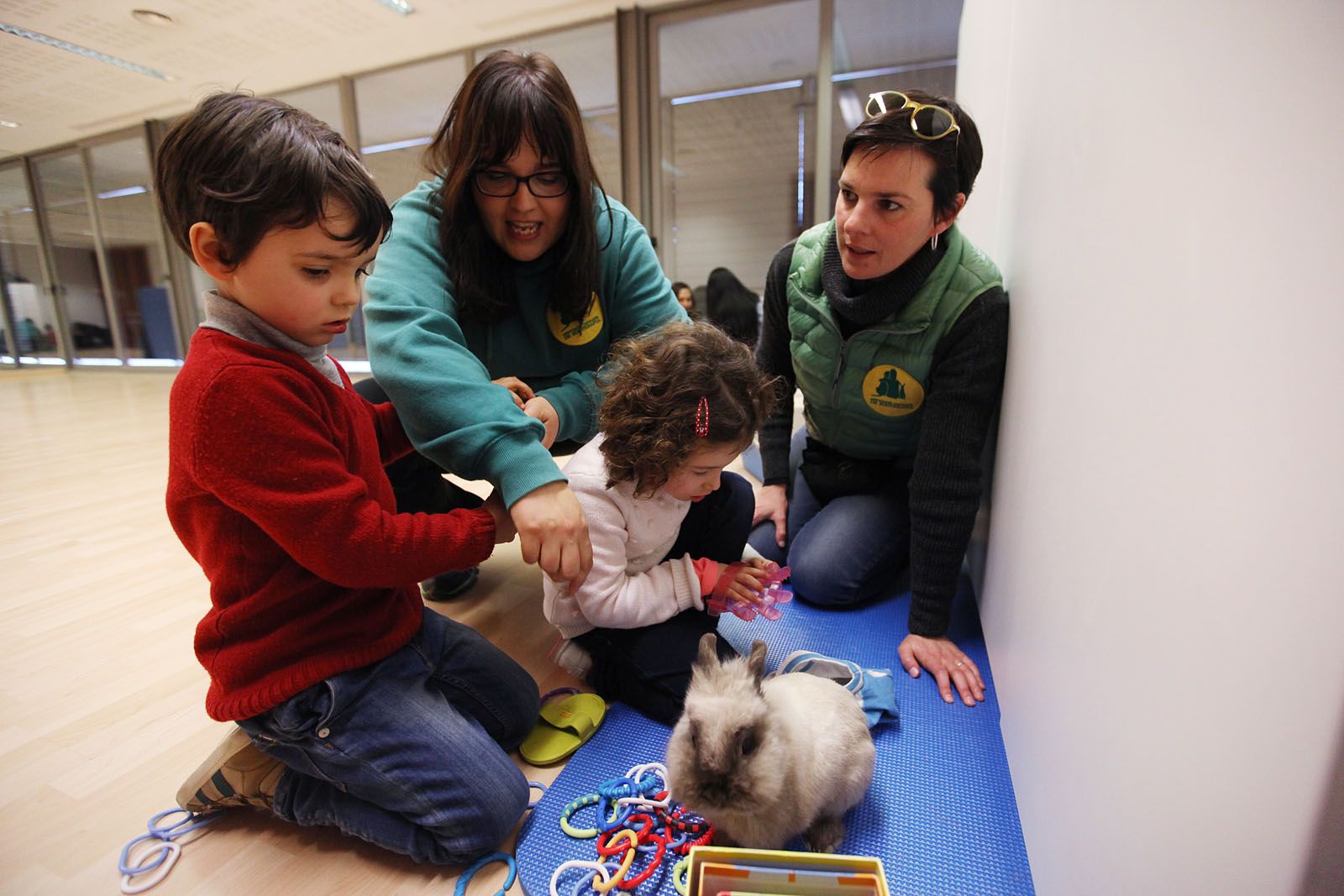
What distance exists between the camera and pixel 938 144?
1.05 meters

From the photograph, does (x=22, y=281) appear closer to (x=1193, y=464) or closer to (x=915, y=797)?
(x=915, y=797)

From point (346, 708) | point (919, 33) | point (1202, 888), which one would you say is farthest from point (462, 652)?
point (919, 33)

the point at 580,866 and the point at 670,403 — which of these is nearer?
the point at 580,866

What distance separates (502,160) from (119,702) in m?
1.13

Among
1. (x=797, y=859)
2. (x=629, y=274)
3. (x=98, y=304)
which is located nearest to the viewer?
(x=797, y=859)

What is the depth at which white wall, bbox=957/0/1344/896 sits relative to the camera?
308mm

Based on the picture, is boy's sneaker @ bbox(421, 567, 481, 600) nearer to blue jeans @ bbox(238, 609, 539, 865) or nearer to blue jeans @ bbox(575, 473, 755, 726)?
blue jeans @ bbox(575, 473, 755, 726)

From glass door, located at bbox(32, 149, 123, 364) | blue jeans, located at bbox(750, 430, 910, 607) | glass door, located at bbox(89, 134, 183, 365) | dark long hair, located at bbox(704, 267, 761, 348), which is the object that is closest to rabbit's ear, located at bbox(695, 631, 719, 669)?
blue jeans, located at bbox(750, 430, 910, 607)

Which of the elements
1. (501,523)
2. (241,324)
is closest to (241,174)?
(241,324)

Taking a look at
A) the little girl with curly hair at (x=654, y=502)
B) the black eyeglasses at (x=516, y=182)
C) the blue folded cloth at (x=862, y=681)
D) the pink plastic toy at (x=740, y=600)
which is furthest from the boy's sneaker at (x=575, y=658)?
the black eyeglasses at (x=516, y=182)

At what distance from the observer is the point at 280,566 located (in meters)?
0.77

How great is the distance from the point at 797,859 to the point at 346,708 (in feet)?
1.84

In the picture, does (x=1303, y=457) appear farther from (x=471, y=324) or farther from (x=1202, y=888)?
(x=471, y=324)

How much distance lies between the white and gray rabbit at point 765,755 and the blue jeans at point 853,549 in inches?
20.5
